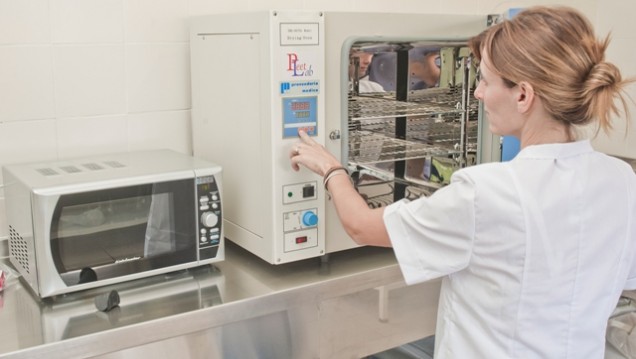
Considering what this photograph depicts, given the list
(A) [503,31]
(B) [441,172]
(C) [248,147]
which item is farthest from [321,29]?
(B) [441,172]

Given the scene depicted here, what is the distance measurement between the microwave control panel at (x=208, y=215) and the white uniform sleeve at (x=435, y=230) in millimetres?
443

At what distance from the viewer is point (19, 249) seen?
1.49 m

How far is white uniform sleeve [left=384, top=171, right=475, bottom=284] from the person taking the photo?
1.12m

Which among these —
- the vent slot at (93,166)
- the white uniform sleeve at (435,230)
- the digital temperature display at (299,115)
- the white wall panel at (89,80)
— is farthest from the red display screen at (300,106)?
the white wall panel at (89,80)

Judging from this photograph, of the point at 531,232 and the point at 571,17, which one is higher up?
the point at 571,17

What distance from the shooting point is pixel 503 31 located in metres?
1.15

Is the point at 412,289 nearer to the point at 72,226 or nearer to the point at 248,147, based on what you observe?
the point at 248,147

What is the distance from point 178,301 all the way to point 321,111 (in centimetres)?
49

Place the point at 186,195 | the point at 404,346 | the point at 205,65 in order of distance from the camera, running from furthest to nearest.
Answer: the point at 404,346
the point at 205,65
the point at 186,195

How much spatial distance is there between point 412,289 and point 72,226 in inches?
31.2

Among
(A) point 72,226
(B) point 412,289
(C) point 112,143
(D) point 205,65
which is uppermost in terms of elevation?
(D) point 205,65

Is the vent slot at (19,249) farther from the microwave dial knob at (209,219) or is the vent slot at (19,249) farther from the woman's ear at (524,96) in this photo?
the woman's ear at (524,96)

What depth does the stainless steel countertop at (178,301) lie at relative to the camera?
4.11ft

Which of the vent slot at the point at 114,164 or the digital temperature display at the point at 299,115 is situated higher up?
the digital temperature display at the point at 299,115
